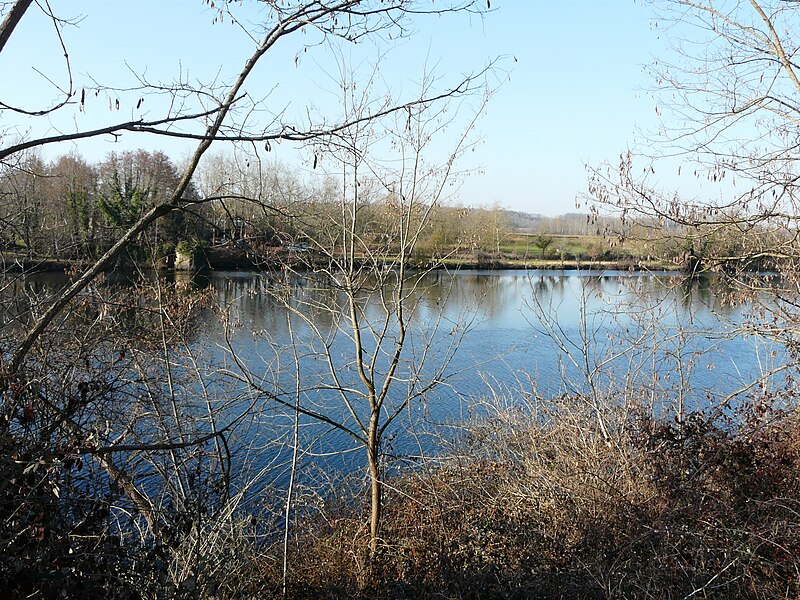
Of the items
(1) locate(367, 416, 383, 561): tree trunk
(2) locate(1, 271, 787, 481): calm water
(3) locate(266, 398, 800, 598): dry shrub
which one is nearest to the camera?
(3) locate(266, 398, 800, 598): dry shrub

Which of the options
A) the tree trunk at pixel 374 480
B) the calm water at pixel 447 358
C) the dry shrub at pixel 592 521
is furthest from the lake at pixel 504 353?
the dry shrub at pixel 592 521

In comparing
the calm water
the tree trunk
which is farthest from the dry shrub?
the calm water

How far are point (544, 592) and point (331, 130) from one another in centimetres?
435

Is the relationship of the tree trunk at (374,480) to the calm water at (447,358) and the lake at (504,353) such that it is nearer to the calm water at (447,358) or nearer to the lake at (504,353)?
the calm water at (447,358)

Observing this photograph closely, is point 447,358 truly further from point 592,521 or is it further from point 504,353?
point 504,353

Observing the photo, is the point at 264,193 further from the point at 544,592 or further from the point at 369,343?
the point at 369,343

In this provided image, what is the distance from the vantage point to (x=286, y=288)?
5973 mm

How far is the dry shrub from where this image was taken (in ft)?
17.0

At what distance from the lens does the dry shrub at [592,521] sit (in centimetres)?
519

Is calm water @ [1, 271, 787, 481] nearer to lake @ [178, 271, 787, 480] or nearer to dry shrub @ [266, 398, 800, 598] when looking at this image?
lake @ [178, 271, 787, 480]

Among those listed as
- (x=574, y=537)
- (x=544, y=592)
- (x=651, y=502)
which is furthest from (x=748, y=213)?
(x=544, y=592)

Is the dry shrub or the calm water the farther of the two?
the calm water

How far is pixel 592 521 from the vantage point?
19.9 feet

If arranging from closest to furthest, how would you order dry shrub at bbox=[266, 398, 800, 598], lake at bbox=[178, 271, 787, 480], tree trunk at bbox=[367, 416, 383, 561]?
dry shrub at bbox=[266, 398, 800, 598] < tree trunk at bbox=[367, 416, 383, 561] < lake at bbox=[178, 271, 787, 480]
